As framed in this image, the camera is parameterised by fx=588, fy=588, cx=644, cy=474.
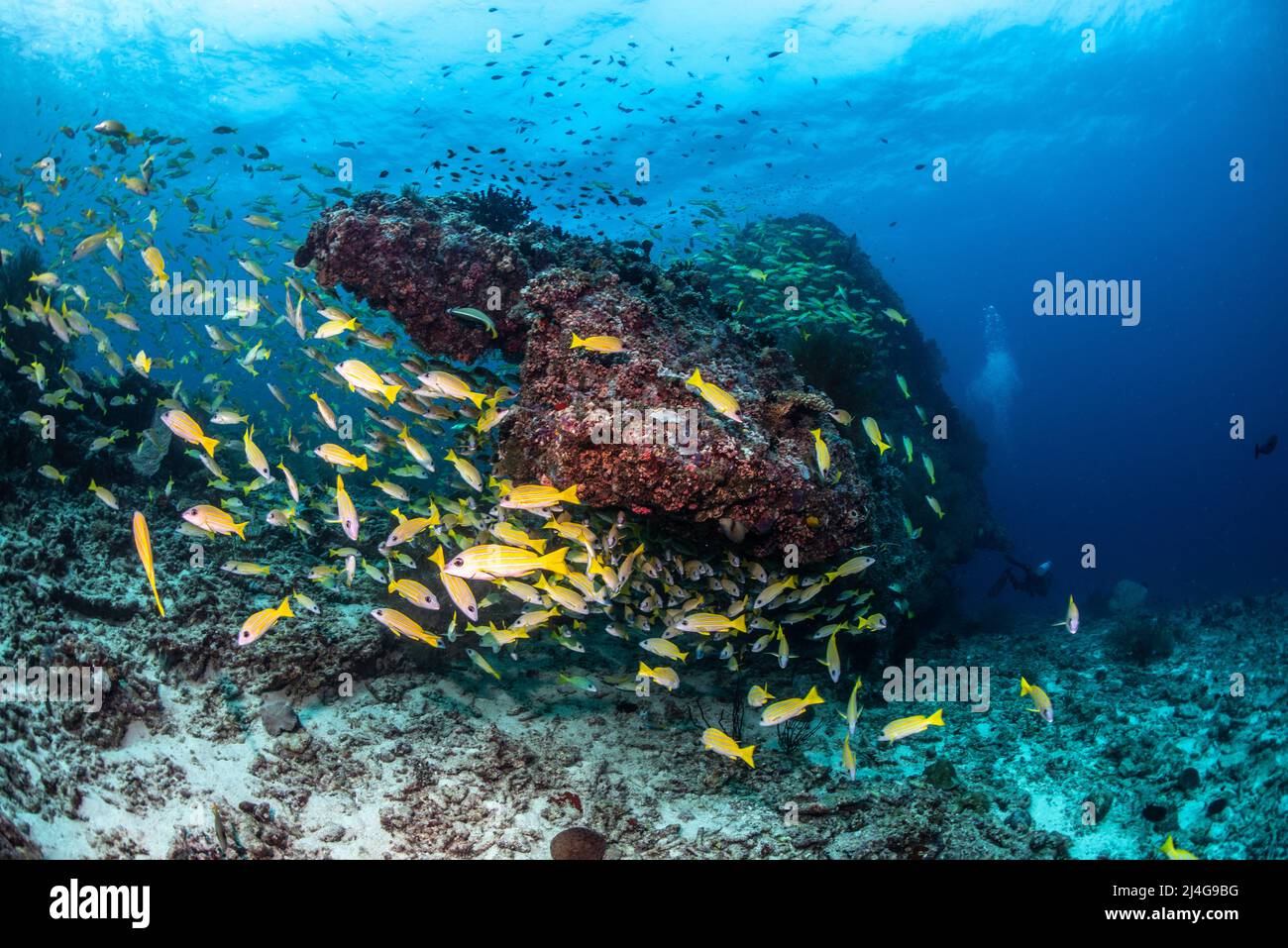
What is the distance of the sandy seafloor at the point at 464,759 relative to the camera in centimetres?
461

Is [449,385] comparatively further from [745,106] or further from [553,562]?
[745,106]

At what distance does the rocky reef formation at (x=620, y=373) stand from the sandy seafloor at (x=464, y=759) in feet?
8.13

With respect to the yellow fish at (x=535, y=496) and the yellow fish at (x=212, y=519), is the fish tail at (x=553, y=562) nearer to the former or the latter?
the yellow fish at (x=535, y=496)

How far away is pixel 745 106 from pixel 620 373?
2961cm

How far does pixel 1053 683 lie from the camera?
980 centimetres

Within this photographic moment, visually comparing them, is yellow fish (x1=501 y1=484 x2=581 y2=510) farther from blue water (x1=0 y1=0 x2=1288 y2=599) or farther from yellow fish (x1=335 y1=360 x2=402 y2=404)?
blue water (x1=0 y1=0 x2=1288 y2=599)

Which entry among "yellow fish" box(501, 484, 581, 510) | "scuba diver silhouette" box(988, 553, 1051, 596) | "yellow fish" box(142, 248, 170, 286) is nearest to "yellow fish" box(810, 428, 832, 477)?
"yellow fish" box(501, 484, 581, 510)

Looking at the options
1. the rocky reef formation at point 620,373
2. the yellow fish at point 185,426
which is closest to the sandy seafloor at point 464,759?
the yellow fish at point 185,426

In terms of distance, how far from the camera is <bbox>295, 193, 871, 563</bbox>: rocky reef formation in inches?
204

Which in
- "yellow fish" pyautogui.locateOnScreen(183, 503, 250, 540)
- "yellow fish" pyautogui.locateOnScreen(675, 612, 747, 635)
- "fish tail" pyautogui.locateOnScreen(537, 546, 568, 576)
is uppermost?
"yellow fish" pyautogui.locateOnScreen(183, 503, 250, 540)

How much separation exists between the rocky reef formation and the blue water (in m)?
3.97

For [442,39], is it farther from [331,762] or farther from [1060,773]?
[1060,773]

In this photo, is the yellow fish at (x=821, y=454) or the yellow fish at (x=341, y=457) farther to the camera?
the yellow fish at (x=821, y=454)

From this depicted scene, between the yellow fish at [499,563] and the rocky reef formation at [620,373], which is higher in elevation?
the rocky reef formation at [620,373]
